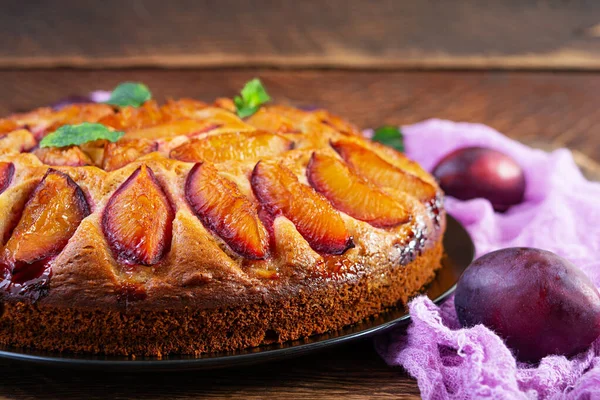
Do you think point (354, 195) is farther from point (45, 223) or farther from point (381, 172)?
point (45, 223)

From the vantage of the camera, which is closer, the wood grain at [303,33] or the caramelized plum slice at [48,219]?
the caramelized plum slice at [48,219]

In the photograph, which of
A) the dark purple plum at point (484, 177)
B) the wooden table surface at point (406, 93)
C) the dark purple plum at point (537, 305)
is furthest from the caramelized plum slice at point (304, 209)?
the wooden table surface at point (406, 93)

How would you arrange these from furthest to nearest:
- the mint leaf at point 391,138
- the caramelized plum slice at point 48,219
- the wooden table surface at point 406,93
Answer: the wooden table surface at point 406,93 → the mint leaf at point 391,138 → the caramelized plum slice at point 48,219

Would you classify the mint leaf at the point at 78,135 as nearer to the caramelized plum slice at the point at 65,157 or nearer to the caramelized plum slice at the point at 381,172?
the caramelized plum slice at the point at 65,157

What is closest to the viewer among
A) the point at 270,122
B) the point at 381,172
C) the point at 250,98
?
the point at 381,172

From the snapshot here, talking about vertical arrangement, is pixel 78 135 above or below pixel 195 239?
above

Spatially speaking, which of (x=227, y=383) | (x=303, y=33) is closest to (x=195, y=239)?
(x=227, y=383)
